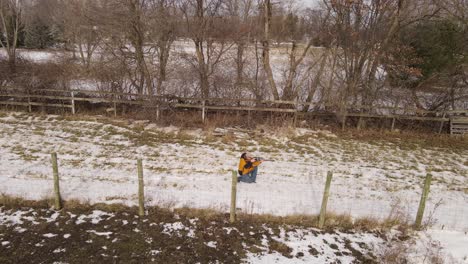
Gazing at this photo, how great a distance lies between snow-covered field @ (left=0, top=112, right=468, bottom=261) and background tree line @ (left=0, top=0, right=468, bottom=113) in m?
2.80

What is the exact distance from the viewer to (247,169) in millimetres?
8250

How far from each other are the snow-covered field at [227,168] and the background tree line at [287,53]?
2.80m

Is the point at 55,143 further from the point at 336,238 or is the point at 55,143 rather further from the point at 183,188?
the point at 336,238

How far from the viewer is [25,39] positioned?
39.4 m

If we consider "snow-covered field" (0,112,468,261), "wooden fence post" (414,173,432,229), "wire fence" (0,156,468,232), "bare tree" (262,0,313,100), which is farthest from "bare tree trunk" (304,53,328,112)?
"wooden fence post" (414,173,432,229)

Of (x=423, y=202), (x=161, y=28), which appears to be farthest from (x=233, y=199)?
(x=161, y=28)

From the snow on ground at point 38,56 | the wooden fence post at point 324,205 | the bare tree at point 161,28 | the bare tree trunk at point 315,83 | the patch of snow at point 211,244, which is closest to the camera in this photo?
the patch of snow at point 211,244

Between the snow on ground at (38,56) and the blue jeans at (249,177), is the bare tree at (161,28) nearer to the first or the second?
the blue jeans at (249,177)

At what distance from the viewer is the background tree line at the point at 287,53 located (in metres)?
14.0

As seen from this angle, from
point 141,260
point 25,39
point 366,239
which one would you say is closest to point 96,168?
point 141,260

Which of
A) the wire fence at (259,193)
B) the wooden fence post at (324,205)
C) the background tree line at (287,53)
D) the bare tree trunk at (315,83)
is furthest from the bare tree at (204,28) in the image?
the wooden fence post at (324,205)

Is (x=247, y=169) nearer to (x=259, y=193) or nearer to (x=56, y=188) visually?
(x=259, y=193)

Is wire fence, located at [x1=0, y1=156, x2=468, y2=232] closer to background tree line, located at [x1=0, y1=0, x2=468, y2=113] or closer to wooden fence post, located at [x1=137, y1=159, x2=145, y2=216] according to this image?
wooden fence post, located at [x1=137, y1=159, x2=145, y2=216]

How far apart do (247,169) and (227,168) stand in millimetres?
1408
